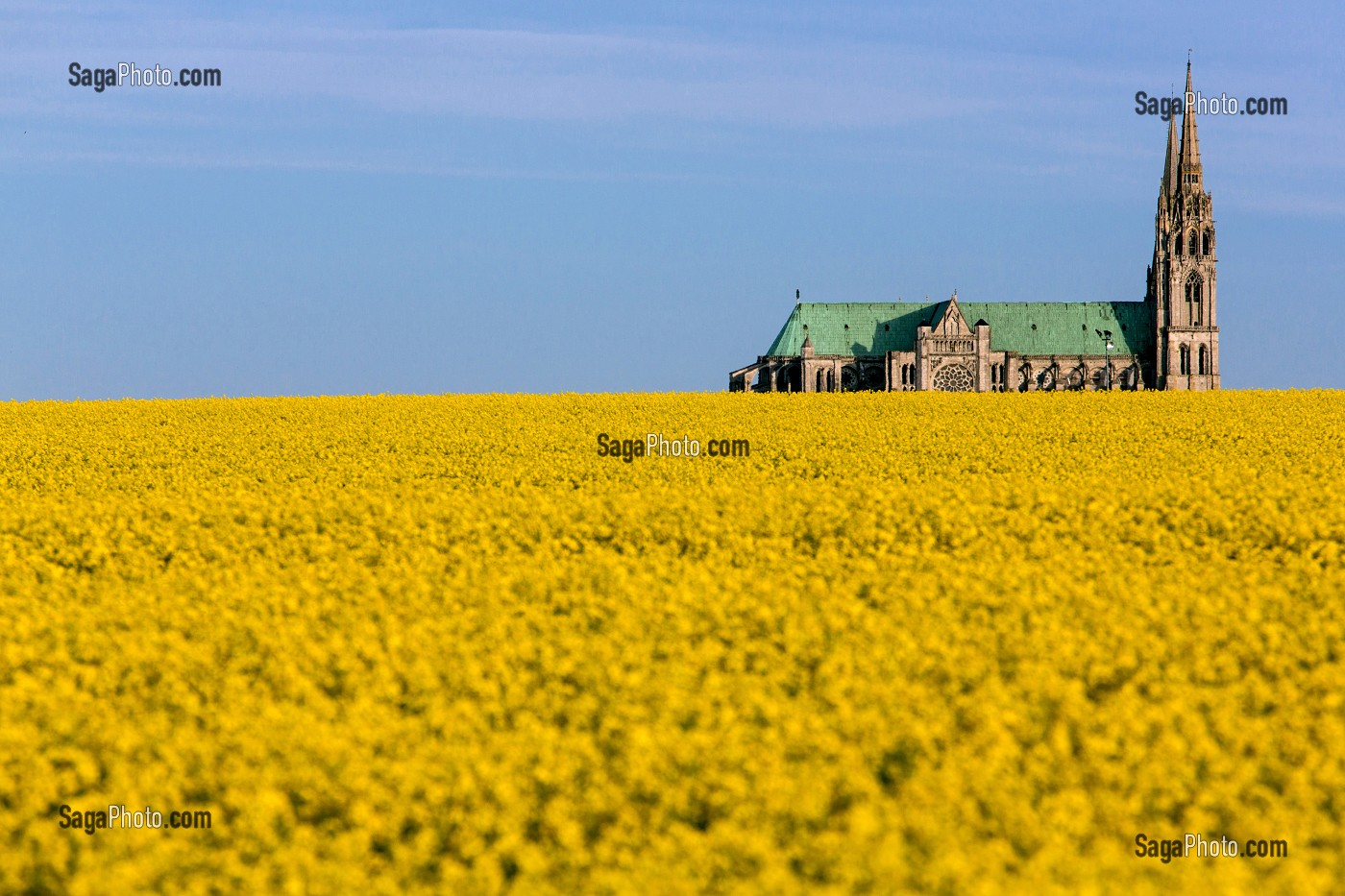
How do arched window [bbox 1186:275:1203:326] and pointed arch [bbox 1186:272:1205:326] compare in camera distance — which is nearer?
pointed arch [bbox 1186:272:1205:326]

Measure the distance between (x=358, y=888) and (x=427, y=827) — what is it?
0.74m

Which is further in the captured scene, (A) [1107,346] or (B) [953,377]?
(A) [1107,346]

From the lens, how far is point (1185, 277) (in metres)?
145

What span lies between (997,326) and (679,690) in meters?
145

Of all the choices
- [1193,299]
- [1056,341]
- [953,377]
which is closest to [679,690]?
[953,377]

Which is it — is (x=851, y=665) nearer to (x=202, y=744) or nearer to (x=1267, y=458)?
(x=202, y=744)

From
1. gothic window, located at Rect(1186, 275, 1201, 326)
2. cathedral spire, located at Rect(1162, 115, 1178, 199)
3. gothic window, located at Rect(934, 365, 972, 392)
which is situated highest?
cathedral spire, located at Rect(1162, 115, 1178, 199)

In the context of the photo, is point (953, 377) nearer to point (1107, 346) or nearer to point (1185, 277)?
point (1107, 346)

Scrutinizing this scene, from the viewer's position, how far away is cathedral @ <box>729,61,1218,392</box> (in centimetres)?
14350

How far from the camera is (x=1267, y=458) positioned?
95.6ft

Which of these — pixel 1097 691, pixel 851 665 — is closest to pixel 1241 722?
pixel 1097 691

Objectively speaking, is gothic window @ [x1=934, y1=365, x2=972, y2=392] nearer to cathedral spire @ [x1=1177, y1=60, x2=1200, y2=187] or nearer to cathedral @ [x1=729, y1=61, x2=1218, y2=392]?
cathedral @ [x1=729, y1=61, x2=1218, y2=392]

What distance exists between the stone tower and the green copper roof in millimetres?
3248

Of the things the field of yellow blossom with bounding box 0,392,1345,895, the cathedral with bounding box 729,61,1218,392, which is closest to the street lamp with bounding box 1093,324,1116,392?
the cathedral with bounding box 729,61,1218,392
